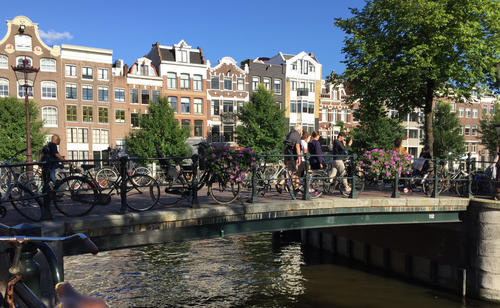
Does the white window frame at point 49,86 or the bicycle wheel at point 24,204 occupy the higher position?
the white window frame at point 49,86

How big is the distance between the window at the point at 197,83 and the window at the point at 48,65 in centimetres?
1228

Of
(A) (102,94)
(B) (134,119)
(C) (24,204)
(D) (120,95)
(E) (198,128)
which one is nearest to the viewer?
(C) (24,204)

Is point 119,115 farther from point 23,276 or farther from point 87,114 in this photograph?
point 23,276

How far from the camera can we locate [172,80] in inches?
1577

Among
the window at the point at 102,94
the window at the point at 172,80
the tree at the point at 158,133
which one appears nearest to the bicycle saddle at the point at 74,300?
the tree at the point at 158,133

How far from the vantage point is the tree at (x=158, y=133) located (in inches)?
1385

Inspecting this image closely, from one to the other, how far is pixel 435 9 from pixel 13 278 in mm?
18568

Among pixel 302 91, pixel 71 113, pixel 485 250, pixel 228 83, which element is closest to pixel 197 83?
pixel 228 83

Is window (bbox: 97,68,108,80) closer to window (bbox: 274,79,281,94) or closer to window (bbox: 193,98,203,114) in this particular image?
window (bbox: 193,98,203,114)

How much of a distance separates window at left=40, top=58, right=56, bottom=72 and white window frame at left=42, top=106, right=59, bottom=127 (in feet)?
10.1

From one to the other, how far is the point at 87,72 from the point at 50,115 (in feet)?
15.7

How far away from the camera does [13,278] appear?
10.1 ft

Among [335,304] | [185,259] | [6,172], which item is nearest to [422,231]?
[335,304]

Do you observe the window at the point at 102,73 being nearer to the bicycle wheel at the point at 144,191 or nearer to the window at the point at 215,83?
the window at the point at 215,83
